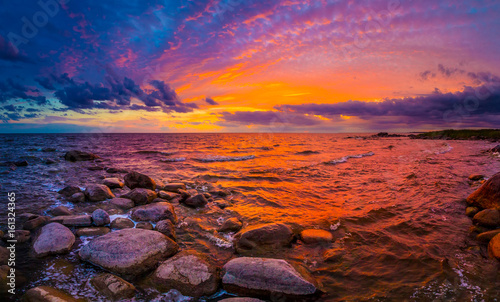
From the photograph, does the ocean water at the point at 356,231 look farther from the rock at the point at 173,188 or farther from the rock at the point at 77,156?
the rock at the point at 77,156

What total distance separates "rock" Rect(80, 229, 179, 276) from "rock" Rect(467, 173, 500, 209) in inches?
386

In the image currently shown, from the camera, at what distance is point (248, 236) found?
5.55 meters

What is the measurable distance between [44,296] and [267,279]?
140 inches

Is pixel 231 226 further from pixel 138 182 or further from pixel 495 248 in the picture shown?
pixel 138 182

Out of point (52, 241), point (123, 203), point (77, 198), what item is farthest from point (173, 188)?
point (52, 241)

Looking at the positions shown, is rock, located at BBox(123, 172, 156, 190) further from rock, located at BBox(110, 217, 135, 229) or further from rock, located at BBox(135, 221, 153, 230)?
rock, located at BBox(135, 221, 153, 230)

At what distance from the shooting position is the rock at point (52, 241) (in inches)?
186

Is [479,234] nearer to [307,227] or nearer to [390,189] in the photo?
[307,227]

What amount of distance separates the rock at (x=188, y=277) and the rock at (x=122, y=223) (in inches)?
110

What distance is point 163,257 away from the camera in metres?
4.69

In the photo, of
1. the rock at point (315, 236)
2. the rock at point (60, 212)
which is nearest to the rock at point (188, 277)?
the rock at point (315, 236)

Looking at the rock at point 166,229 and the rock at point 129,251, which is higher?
the rock at point 129,251

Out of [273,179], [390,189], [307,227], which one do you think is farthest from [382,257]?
[273,179]

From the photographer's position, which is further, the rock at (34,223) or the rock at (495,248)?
the rock at (34,223)
